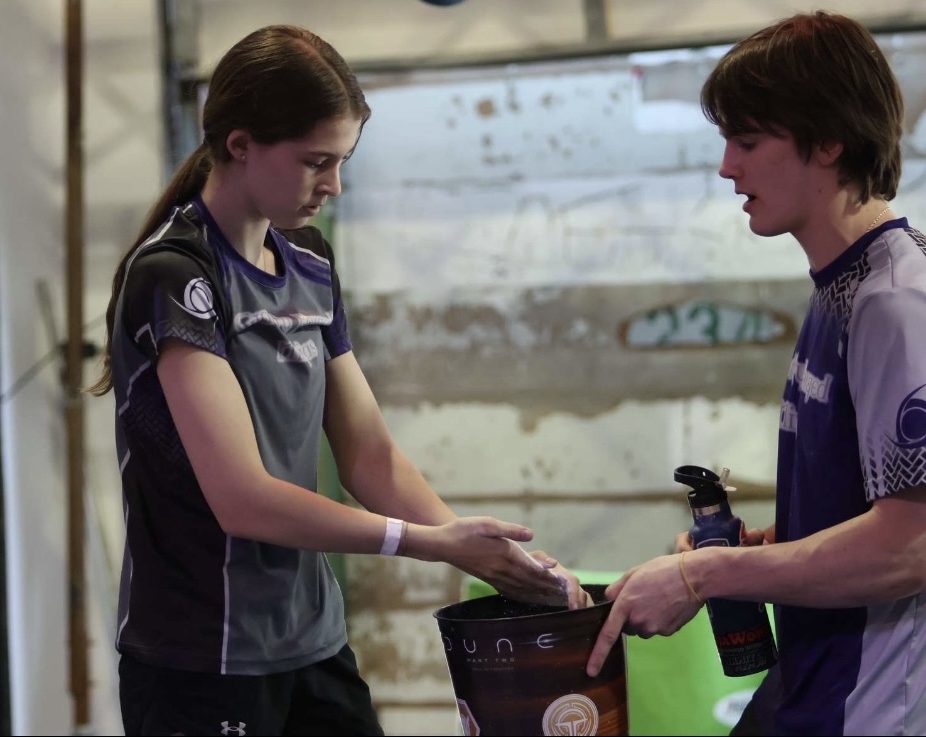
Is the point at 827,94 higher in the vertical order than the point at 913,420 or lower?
higher

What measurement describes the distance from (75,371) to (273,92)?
2.52 m

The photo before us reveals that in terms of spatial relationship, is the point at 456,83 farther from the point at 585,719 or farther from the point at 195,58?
the point at 585,719

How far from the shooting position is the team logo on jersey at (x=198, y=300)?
1350 mm

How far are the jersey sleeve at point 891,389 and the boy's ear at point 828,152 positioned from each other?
0.22 m

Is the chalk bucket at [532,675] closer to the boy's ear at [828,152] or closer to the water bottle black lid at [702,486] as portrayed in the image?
the water bottle black lid at [702,486]

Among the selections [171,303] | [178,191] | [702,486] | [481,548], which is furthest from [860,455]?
[178,191]

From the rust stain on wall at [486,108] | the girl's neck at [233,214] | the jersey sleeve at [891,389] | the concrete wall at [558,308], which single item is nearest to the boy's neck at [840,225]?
the jersey sleeve at [891,389]

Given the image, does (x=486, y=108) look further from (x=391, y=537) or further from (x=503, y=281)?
(x=391, y=537)

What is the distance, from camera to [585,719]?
50.9 inches

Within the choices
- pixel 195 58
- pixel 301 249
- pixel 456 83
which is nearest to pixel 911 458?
pixel 301 249

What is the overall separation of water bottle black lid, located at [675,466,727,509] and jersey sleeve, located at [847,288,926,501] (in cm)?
25

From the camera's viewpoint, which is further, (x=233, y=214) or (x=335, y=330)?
(x=335, y=330)

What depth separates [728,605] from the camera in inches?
58.5

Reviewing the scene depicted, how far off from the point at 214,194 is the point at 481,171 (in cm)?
272
